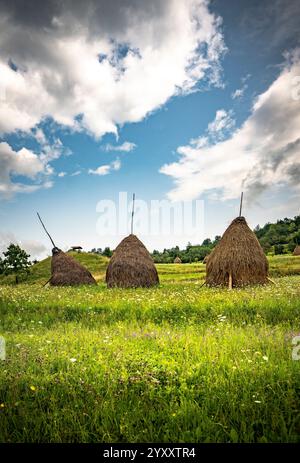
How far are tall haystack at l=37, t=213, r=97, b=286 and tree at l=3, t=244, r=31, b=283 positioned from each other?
14.3 m

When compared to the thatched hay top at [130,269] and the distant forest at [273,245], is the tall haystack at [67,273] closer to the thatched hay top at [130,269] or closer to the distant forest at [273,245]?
the thatched hay top at [130,269]

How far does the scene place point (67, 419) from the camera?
3.45 metres

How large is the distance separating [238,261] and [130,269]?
25.8 ft

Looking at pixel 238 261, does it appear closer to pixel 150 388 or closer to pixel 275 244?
pixel 150 388

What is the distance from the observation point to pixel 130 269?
850 inches

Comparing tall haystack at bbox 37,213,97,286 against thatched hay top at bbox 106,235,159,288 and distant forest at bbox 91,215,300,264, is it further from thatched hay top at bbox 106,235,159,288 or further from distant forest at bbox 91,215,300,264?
distant forest at bbox 91,215,300,264

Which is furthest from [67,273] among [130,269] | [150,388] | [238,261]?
[150,388]

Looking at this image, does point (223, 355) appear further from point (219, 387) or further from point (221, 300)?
point (221, 300)

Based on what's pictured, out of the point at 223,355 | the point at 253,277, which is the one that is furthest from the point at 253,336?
the point at 253,277

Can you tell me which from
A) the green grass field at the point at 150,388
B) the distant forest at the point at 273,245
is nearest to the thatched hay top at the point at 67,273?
the green grass field at the point at 150,388

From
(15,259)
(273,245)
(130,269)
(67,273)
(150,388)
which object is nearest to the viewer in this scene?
(150,388)

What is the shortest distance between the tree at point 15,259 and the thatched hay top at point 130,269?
807 inches

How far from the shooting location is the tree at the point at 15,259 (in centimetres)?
3709
